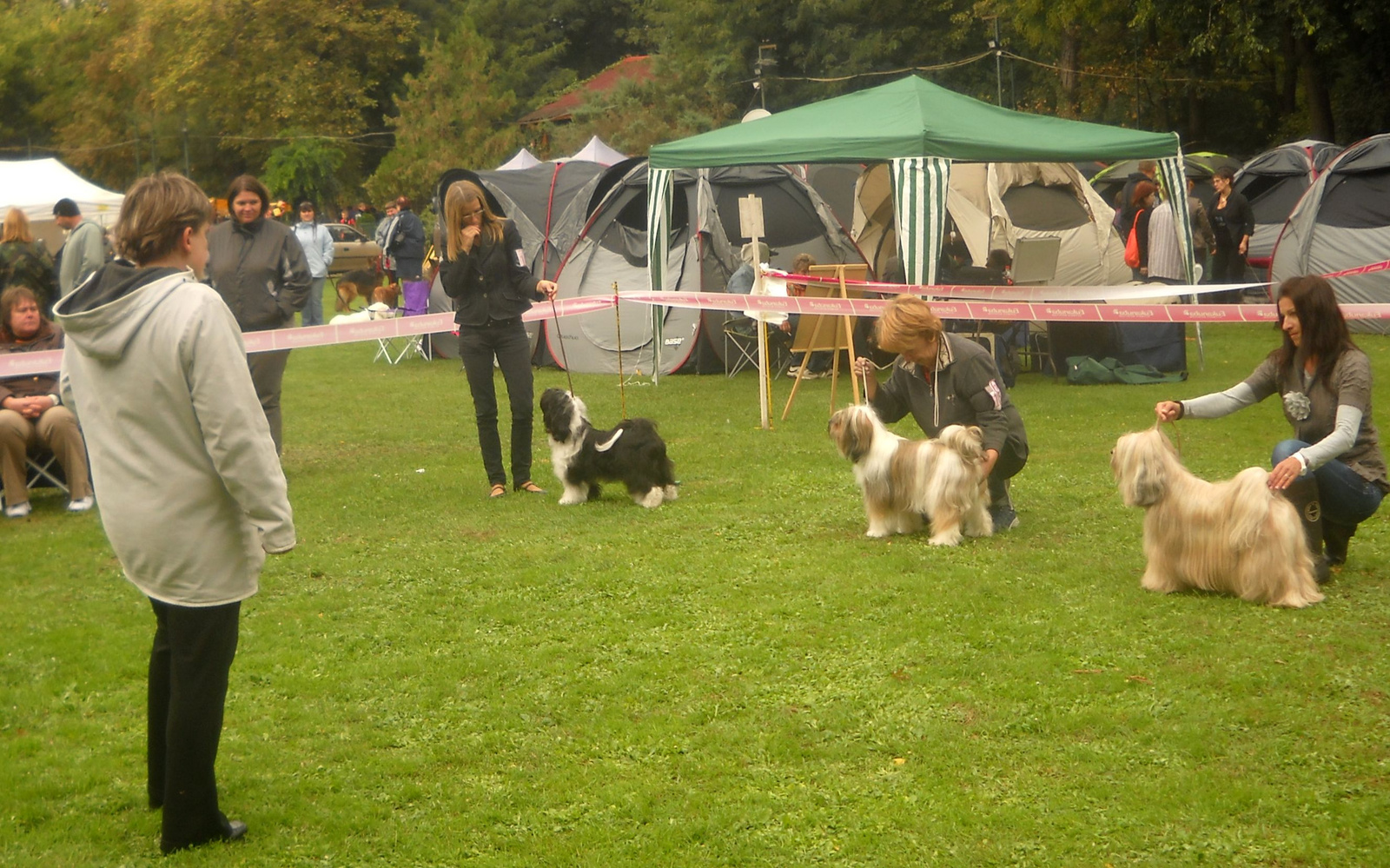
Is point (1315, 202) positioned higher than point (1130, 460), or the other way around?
point (1315, 202)

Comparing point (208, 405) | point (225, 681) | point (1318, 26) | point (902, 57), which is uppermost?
point (902, 57)

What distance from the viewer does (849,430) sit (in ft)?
18.9

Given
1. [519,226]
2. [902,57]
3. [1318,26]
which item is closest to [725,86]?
[902,57]

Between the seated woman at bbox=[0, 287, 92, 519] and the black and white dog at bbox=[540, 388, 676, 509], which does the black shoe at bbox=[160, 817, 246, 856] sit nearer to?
the black and white dog at bbox=[540, 388, 676, 509]

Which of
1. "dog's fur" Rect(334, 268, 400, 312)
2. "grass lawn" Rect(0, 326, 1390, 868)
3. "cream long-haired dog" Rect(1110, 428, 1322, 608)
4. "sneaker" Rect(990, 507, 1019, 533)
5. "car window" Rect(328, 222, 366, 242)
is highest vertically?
"car window" Rect(328, 222, 366, 242)

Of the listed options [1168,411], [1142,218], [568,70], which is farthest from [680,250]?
[568,70]

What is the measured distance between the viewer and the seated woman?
7.08 m

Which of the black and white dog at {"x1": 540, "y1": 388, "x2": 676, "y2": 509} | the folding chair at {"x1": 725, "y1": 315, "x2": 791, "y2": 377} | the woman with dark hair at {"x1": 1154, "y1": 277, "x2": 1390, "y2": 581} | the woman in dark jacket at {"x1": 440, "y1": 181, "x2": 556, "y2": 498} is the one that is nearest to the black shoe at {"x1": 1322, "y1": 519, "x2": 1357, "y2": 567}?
the woman with dark hair at {"x1": 1154, "y1": 277, "x2": 1390, "y2": 581}

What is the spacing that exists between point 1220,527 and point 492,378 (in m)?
3.85

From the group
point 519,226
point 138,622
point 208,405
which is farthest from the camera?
point 519,226

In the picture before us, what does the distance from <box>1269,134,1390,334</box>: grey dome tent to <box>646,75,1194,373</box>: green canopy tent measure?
3125 mm

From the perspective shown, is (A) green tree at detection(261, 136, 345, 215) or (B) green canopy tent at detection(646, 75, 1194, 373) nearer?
(B) green canopy tent at detection(646, 75, 1194, 373)

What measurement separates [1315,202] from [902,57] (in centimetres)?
1985

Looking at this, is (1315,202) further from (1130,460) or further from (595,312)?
(1130,460)
